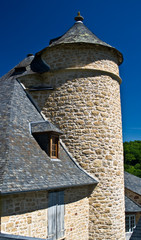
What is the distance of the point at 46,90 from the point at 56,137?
2.84m

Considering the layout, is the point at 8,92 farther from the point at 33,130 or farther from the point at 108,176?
the point at 108,176

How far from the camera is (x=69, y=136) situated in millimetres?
12055

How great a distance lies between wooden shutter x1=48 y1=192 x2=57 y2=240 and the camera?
29.4 feet

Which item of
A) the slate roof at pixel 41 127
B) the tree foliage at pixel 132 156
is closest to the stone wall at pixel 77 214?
the slate roof at pixel 41 127

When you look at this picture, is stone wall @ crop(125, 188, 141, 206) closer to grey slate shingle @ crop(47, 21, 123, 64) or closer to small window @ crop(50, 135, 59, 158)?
grey slate shingle @ crop(47, 21, 123, 64)

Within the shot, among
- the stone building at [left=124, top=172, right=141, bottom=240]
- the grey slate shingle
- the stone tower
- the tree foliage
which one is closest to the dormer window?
the stone tower

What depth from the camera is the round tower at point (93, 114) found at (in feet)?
38.1

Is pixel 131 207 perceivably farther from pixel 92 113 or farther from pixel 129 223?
pixel 92 113

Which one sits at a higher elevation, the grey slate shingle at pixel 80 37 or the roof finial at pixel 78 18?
the roof finial at pixel 78 18

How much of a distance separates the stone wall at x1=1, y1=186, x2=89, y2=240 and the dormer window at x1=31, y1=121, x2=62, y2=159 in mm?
1571

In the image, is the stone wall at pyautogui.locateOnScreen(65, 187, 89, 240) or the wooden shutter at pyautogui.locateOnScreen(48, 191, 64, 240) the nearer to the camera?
the wooden shutter at pyautogui.locateOnScreen(48, 191, 64, 240)

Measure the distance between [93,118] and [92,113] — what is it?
0.75 feet

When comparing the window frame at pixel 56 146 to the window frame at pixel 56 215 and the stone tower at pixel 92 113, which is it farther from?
the window frame at pixel 56 215

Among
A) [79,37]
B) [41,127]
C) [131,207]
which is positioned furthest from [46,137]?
[131,207]
